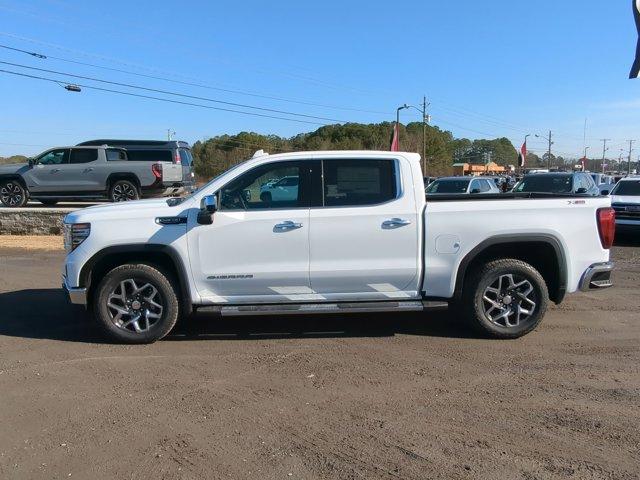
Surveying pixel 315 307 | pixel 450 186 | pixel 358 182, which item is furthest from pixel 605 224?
pixel 450 186

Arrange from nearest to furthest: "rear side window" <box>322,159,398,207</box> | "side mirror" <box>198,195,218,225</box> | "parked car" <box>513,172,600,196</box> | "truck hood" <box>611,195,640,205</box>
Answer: "side mirror" <box>198,195,218,225</box> → "rear side window" <box>322,159,398,207</box> → "truck hood" <box>611,195,640,205</box> → "parked car" <box>513,172,600,196</box>

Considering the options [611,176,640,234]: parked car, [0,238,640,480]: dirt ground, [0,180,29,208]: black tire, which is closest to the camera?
[0,238,640,480]: dirt ground

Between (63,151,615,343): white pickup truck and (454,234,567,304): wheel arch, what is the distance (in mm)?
19

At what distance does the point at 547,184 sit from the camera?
52.6 feet

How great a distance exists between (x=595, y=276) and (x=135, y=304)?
4640mm


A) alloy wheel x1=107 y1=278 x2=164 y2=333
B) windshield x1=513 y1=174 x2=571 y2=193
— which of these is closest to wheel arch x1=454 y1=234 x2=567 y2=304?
alloy wheel x1=107 y1=278 x2=164 y2=333

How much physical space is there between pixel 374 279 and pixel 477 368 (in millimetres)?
1285

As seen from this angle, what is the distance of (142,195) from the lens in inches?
642

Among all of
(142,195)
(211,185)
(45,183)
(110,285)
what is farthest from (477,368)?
(45,183)

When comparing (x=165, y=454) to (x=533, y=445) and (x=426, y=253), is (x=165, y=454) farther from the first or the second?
(x=426, y=253)

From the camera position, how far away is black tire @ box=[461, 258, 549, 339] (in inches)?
220

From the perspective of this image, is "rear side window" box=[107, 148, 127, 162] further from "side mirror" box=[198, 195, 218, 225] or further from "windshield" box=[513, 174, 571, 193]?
"side mirror" box=[198, 195, 218, 225]

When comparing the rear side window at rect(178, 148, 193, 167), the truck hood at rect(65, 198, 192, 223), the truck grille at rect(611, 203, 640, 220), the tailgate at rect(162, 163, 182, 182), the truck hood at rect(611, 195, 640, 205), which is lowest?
the truck grille at rect(611, 203, 640, 220)

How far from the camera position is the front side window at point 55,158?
53.4 ft
